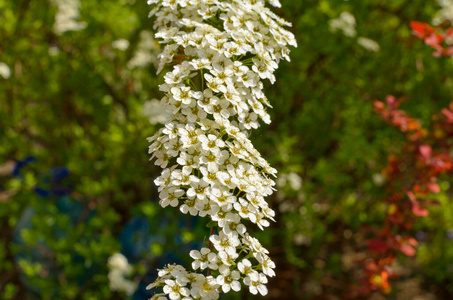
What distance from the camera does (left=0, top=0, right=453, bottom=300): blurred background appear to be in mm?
3062

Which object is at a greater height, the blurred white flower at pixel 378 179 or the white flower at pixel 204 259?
the white flower at pixel 204 259

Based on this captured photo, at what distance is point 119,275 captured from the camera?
2652mm

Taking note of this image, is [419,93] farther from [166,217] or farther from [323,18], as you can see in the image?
[166,217]

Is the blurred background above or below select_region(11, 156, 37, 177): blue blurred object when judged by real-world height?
above

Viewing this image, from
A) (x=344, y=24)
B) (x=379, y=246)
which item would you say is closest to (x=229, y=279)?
(x=379, y=246)

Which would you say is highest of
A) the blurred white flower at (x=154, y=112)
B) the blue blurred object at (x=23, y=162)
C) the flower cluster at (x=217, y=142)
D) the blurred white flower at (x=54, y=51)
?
the flower cluster at (x=217, y=142)

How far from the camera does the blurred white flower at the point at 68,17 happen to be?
300cm

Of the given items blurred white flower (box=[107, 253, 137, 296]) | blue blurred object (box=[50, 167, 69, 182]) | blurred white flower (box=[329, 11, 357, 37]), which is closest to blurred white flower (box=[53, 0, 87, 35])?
blue blurred object (box=[50, 167, 69, 182])

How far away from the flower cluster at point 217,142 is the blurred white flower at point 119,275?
1284 millimetres

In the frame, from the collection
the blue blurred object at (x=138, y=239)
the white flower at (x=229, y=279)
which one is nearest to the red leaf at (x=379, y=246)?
the blue blurred object at (x=138, y=239)

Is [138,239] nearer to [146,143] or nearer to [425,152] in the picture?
[146,143]

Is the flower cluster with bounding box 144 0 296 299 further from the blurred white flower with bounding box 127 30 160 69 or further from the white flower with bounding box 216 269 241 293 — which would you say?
the blurred white flower with bounding box 127 30 160 69

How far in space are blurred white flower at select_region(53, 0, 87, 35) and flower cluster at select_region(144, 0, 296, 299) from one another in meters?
1.49

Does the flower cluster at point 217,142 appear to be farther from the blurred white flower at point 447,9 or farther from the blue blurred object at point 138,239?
the blurred white flower at point 447,9
